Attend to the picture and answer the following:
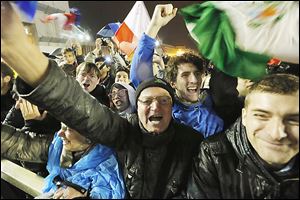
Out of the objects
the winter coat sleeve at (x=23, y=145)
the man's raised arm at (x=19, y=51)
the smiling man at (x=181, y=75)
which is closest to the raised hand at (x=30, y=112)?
the winter coat sleeve at (x=23, y=145)

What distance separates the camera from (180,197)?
1.64 m

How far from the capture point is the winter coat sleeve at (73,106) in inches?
53.6

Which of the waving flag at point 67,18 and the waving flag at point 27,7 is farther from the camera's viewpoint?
the waving flag at point 67,18

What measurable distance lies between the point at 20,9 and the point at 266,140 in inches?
44.6

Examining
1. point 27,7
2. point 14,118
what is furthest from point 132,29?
point 27,7

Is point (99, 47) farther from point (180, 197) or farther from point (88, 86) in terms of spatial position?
point (180, 197)

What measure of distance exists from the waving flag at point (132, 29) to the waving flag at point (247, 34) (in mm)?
2064

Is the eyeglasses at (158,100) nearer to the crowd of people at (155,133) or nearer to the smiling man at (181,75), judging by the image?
the crowd of people at (155,133)

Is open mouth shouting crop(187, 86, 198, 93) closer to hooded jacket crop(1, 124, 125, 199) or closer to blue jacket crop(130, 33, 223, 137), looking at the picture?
blue jacket crop(130, 33, 223, 137)

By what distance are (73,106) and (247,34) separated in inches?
34.5

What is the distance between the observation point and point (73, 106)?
146 cm

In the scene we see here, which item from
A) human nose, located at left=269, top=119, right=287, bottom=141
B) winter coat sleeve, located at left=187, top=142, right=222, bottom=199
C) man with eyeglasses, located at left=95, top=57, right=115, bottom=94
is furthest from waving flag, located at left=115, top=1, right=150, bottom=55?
human nose, located at left=269, top=119, right=287, bottom=141

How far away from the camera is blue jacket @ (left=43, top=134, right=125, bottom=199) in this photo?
1.75m

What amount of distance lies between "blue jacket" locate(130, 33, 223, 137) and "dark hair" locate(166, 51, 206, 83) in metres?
0.24
